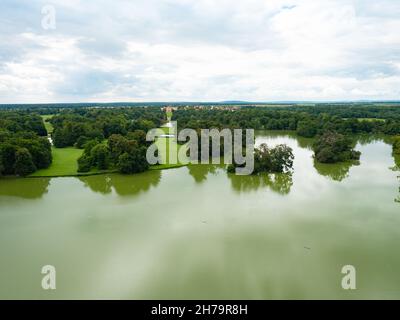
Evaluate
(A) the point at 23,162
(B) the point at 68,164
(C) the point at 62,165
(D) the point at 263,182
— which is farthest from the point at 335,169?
(A) the point at 23,162

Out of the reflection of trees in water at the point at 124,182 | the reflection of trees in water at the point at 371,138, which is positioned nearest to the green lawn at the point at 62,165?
the reflection of trees in water at the point at 124,182

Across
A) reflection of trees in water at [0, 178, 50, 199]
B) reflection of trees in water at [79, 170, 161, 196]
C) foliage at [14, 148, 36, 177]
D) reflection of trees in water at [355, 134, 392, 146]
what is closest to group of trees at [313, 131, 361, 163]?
reflection of trees in water at [355, 134, 392, 146]

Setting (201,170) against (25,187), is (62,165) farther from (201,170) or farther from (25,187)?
(201,170)

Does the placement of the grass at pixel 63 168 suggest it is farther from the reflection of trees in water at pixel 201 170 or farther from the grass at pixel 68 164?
the reflection of trees in water at pixel 201 170

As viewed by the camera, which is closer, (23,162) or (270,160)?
(23,162)

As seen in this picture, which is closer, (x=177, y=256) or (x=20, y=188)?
(x=177, y=256)

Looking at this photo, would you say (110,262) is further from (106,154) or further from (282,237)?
(106,154)
